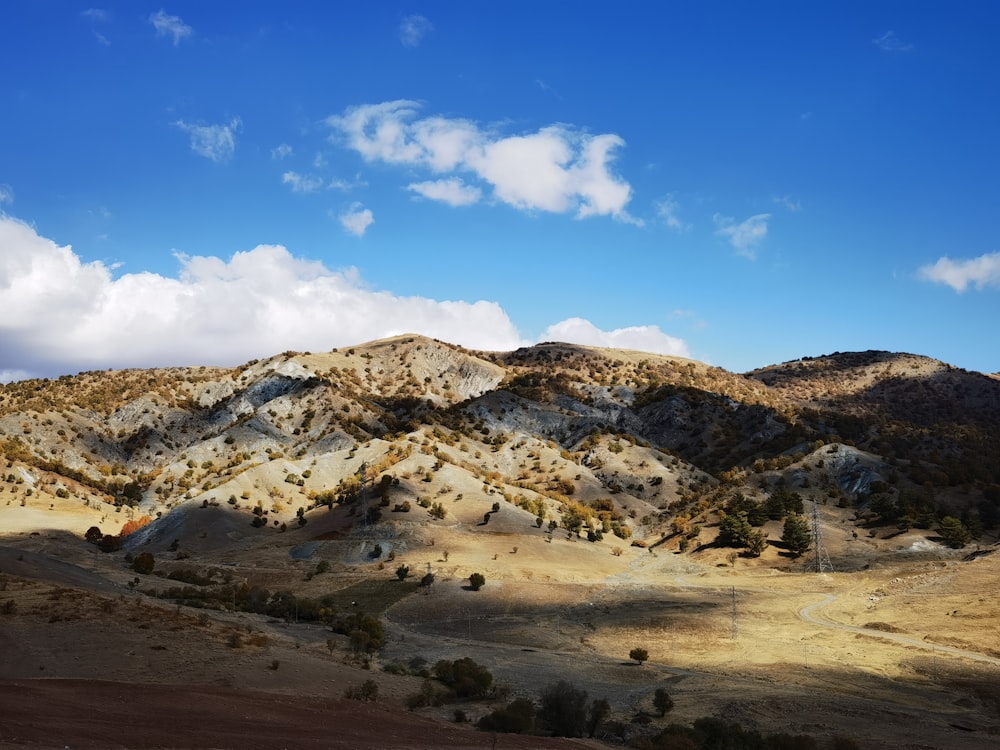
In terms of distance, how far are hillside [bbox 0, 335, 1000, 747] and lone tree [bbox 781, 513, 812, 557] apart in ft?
2.19

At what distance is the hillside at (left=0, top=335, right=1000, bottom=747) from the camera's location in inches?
1127

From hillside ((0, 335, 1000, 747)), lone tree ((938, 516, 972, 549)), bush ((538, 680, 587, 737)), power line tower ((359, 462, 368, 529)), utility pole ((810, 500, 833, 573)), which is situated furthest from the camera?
power line tower ((359, 462, 368, 529))

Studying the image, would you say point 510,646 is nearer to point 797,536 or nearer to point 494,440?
point 797,536

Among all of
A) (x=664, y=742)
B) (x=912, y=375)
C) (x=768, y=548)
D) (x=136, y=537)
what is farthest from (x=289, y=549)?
(x=912, y=375)

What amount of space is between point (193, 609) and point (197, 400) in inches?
3464

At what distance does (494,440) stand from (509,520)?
105ft

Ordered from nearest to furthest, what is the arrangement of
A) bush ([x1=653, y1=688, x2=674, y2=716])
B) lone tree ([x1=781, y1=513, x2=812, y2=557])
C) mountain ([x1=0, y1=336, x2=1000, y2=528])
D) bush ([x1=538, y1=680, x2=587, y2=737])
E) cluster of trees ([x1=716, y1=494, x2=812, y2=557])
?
1. bush ([x1=538, y1=680, x2=587, y2=737])
2. bush ([x1=653, y1=688, x2=674, y2=716])
3. lone tree ([x1=781, y1=513, x2=812, y2=557])
4. cluster of trees ([x1=716, y1=494, x2=812, y2=557])
5. mountain ([x1=0, y1=336, x2=1000, y2=528])

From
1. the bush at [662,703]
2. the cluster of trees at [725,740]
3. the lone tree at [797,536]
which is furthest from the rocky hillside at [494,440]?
the cluster of trees at [725,740]

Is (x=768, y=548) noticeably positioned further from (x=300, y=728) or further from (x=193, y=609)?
(x=300, y=728)

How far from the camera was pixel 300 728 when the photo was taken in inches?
655

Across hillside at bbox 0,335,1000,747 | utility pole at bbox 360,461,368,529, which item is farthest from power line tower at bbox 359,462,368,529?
hillside at bbox 0,335,1000,747

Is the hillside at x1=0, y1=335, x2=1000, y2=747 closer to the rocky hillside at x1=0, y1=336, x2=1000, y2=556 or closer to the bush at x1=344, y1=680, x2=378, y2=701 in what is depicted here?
the rocky hillside at x1=0, y1=336, x2=1000, y2=556

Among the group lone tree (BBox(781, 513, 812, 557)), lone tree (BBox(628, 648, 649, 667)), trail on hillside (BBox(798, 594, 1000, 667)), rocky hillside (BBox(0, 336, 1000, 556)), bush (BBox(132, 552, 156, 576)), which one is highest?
rocky hillside (BBox(0, 336, 1000, 556))

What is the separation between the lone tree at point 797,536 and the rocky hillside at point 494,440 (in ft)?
34.1
